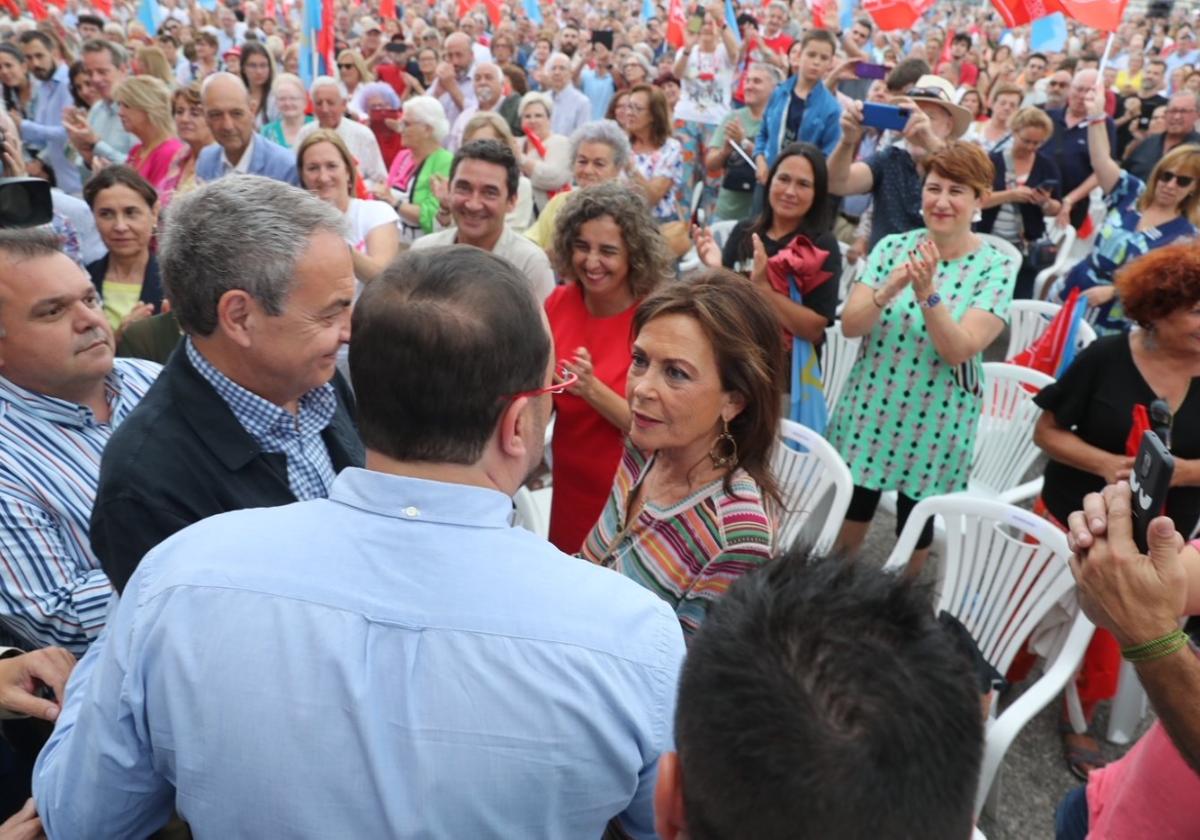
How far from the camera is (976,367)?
10.4ft

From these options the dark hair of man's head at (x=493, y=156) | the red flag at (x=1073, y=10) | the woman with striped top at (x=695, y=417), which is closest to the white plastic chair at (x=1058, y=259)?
the red flag at (x=1073, y=10)

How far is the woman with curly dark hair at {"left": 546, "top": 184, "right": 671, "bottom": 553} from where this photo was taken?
8.80ft

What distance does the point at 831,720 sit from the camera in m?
0.72

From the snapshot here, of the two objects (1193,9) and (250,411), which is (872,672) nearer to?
(250,411)

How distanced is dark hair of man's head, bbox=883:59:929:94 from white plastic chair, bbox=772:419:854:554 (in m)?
3.94

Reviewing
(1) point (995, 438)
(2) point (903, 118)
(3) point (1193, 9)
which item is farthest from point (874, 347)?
(3) point (1193, 9)

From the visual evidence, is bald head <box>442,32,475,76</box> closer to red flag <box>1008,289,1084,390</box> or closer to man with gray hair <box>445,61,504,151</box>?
man with gray hair <box>445,61,504,151</box>

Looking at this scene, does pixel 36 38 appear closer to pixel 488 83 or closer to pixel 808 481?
pixel 488 83

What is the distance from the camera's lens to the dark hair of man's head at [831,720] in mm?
705

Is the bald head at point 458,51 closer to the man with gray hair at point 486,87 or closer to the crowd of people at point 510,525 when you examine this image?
the man with gray hair at point 486,87

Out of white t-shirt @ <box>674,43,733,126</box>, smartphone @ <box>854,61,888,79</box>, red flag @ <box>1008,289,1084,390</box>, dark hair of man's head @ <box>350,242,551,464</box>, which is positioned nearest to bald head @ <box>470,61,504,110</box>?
white t-shirt @ <box>674,43,733,126</box>

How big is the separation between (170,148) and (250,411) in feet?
13.5

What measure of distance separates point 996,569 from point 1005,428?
4.12ft

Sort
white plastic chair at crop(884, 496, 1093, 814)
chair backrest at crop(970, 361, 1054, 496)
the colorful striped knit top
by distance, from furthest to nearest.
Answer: chair backrest at crop(970, 361, 1054, 496) < white plastic chair at crop(884, 496, 1093, 814) < the colorful striped knit top
